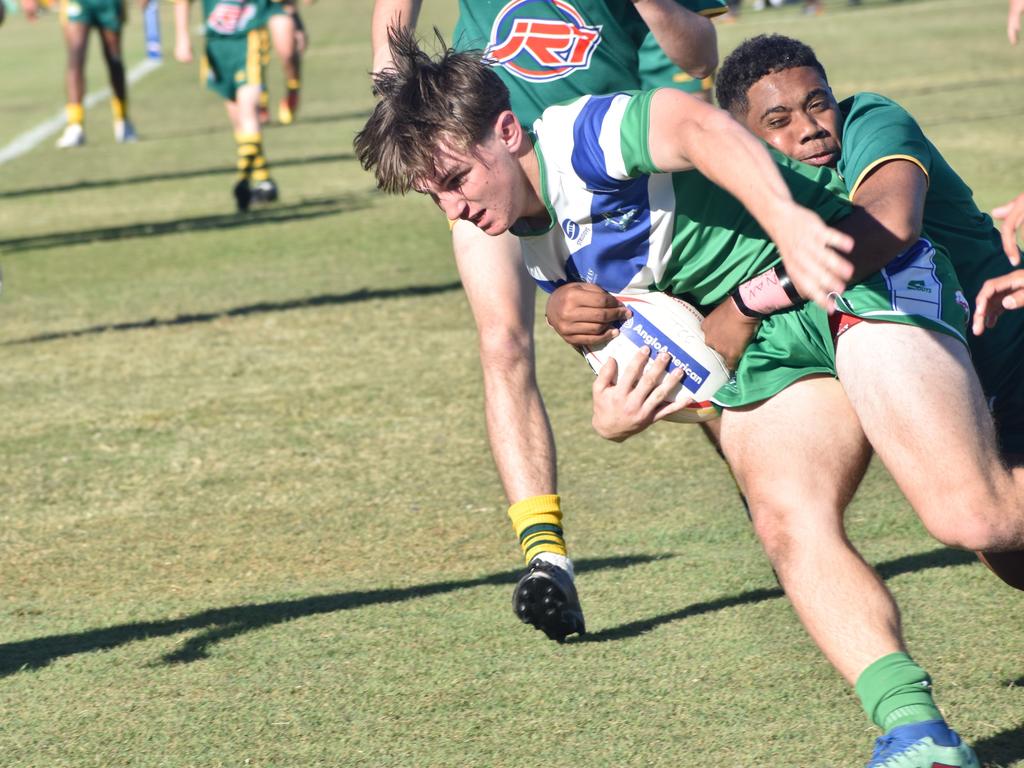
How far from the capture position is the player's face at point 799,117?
4391 millimetres

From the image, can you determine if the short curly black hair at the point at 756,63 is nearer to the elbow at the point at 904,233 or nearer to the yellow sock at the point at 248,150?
A: the elbow at the point at 904,233

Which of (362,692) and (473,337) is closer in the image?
(362,692)

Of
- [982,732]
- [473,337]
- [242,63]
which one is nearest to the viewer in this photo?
[982,732]

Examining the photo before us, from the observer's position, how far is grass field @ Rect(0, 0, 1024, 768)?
4.27m

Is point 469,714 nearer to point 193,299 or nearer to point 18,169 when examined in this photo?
point 193,299

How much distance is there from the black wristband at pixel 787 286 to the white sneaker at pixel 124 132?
17458 millimetres

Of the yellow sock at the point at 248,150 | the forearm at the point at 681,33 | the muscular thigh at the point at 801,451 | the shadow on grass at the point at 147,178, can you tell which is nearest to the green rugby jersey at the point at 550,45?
the forearm at the point at 681,33

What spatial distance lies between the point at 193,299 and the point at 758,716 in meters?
7.10

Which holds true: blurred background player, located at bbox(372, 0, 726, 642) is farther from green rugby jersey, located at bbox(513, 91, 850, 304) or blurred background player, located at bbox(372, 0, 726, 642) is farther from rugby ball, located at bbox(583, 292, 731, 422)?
green rugby jersey, located at bbox(513, 91, 850, 304)

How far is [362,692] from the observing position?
15.0 ft

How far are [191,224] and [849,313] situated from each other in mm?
10668

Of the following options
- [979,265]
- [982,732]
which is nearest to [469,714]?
[982,732]

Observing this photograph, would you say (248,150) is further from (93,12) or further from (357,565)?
(357,565)

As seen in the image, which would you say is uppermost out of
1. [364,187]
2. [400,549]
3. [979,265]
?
[979,265]
